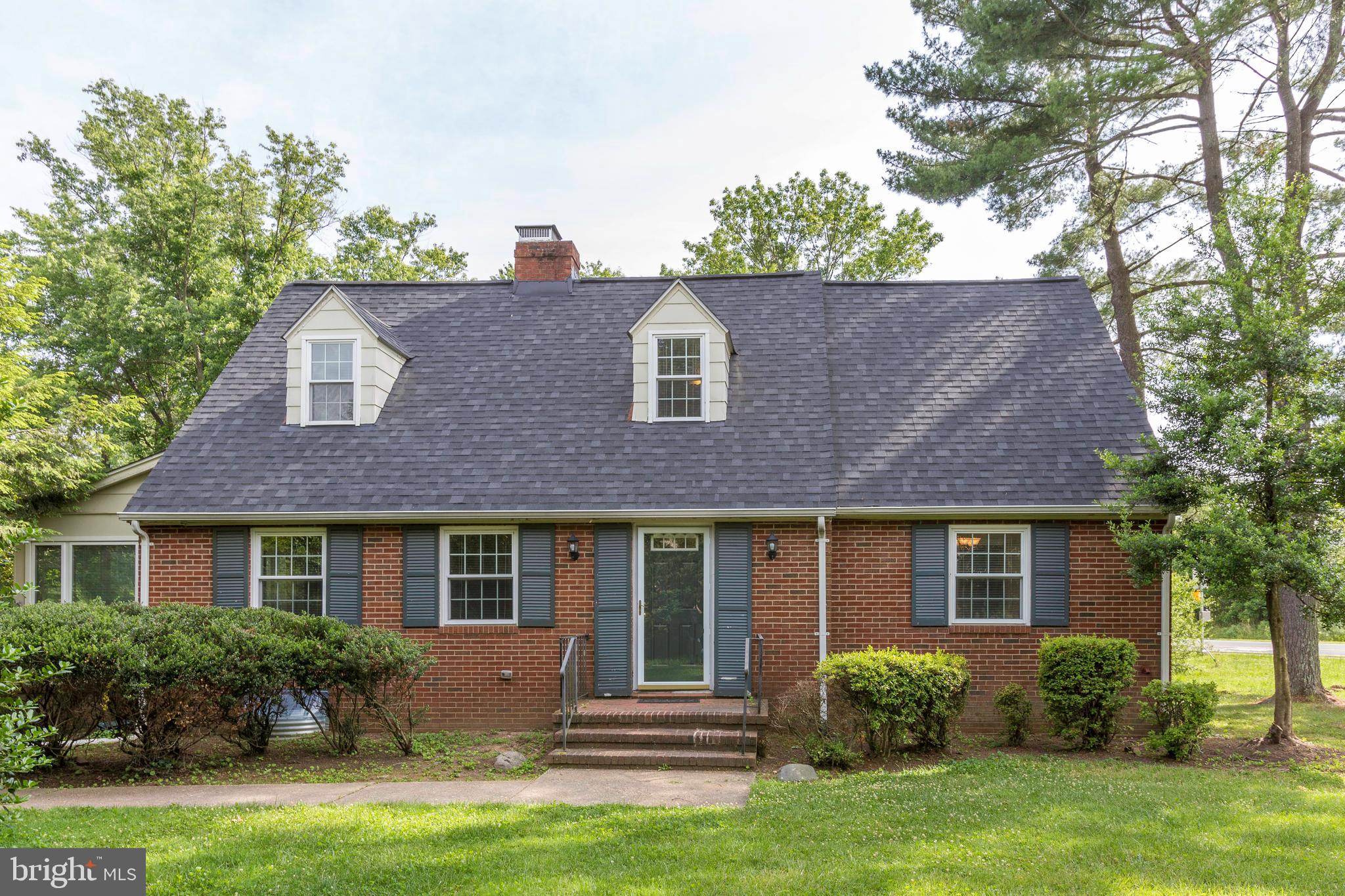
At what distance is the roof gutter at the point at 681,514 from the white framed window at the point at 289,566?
0.40 metres

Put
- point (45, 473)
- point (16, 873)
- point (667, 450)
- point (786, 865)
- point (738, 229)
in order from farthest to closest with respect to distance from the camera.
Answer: point (738, 229) → point (45, 473) → point (667, 450) → point (786, 865) → point (16, 873)

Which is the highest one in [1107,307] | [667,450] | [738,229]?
[738,229]

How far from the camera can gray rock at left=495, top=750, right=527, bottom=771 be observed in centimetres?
912

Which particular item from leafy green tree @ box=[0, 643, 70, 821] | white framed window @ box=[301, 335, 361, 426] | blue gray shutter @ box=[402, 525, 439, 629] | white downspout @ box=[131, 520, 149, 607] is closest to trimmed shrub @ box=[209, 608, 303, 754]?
blue gray shutter @ box=[402, 525, 439, 629]

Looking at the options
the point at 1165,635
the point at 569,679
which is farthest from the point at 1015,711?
the point at 569,679

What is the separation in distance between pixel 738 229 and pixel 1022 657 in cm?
2059

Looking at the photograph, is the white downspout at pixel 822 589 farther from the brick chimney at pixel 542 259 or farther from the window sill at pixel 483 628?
the brick chimney at pixel 542 259

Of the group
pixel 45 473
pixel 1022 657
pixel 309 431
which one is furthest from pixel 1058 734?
pixel 45 473

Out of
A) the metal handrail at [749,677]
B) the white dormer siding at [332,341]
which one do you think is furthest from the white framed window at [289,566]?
the metal handrail at [749,677]

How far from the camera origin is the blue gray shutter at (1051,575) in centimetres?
1110

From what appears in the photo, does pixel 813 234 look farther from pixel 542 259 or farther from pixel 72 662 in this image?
pixel 72 662

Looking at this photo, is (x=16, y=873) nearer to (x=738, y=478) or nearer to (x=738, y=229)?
(x=738, y=478)

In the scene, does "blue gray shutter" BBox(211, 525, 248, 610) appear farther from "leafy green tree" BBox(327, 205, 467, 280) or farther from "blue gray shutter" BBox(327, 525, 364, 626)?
"leafy green tree" BBox(327, 205, 467, 280)

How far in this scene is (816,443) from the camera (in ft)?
38.4
